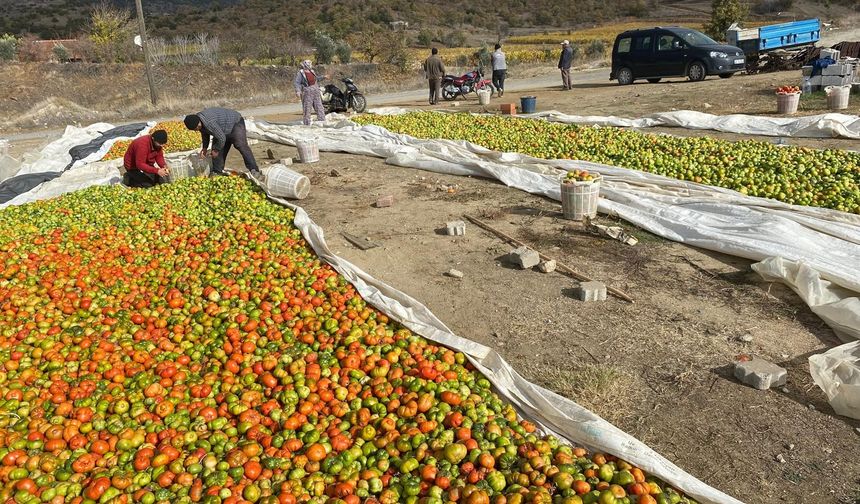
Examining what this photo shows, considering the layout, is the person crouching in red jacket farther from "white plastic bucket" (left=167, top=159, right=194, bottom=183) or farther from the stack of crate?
the stack of crate

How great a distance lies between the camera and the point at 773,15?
58.9m

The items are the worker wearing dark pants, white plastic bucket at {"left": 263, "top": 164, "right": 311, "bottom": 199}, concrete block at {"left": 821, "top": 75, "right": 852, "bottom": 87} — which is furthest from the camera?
concrete block at {"left": 821, "top": 75, "right": 852, "bottom": 87}

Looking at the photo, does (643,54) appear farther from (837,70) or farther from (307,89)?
(307,89)

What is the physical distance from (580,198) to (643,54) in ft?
55.0

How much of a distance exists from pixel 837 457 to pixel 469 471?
89.1 inches

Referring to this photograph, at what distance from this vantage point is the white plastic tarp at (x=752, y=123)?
11.3 m

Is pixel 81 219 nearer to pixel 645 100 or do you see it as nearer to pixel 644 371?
pixel 644 371

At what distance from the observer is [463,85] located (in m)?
23.7

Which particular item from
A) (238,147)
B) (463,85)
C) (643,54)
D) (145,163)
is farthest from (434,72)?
(145,163)

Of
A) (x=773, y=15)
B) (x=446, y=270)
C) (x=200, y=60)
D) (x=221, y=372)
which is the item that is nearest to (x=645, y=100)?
(x=446, y=270)

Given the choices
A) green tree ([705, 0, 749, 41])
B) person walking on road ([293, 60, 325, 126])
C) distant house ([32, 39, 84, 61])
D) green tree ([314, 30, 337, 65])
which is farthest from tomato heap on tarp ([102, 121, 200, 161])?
green tree ([705, 0, 749, 41])

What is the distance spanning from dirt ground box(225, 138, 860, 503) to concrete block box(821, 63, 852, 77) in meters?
11.9

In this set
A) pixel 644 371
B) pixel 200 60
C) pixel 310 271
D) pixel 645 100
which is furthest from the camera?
pixel 200 60

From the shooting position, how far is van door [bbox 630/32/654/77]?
21703 mm
